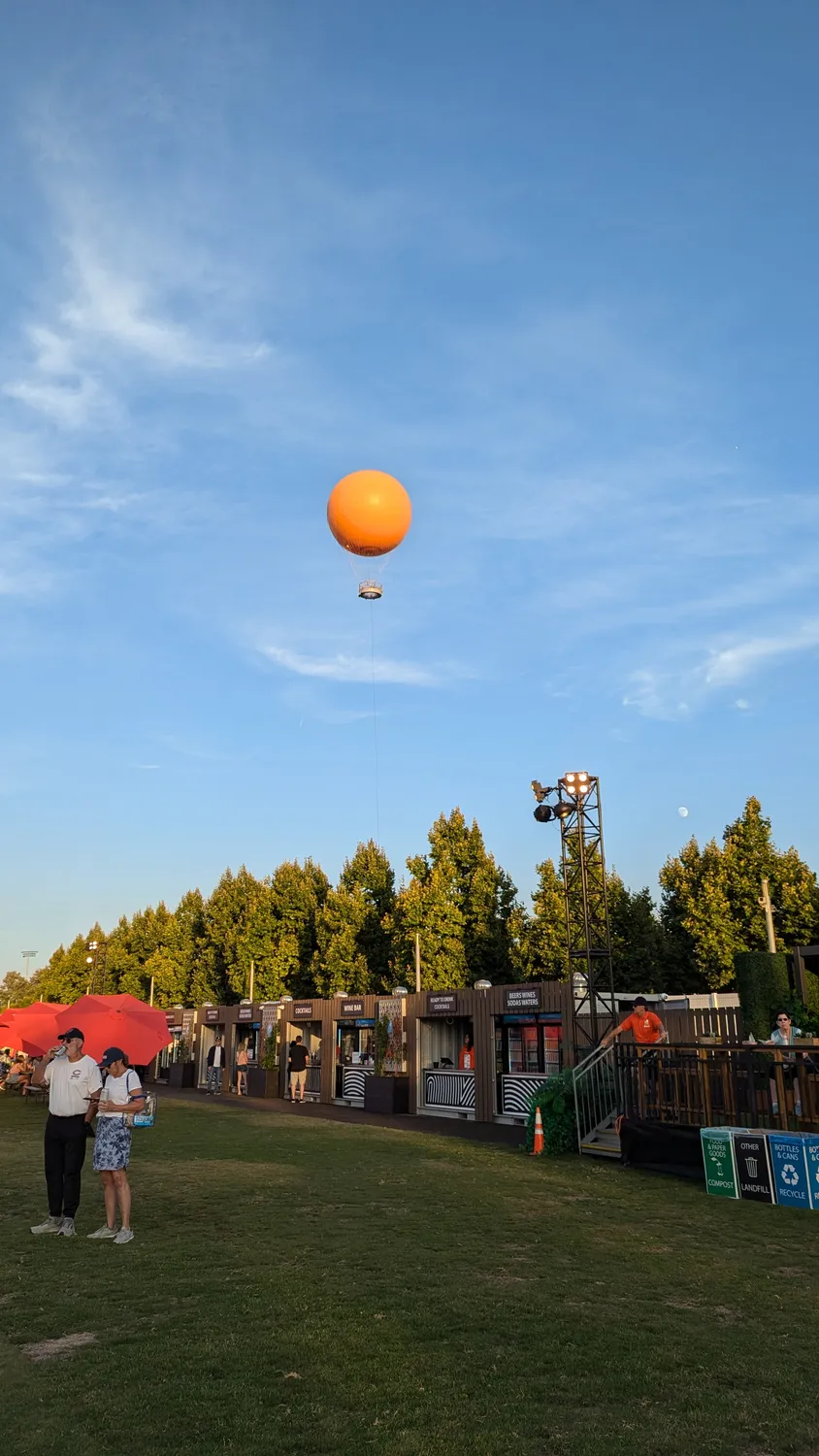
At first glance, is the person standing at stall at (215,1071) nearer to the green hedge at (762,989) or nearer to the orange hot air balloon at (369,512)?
the green hedge at (762,989)

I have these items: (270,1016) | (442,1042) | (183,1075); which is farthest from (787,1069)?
(183,1075)

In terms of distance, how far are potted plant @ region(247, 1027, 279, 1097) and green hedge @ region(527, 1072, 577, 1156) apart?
15.4 meters

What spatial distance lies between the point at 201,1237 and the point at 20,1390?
4005 millimetres

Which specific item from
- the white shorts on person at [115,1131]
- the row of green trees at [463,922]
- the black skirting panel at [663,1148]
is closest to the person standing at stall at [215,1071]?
the row of green trees at [463,922]

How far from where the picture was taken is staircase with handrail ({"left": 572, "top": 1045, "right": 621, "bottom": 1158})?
15109 millimetres

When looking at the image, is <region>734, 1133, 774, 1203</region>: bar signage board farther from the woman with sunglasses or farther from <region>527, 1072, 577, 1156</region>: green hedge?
<region>527, 1072, 577, 1156</region>: green hedge

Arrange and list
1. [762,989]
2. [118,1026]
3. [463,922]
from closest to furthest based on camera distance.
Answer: [762,989]
[118,1026]
[463,922]

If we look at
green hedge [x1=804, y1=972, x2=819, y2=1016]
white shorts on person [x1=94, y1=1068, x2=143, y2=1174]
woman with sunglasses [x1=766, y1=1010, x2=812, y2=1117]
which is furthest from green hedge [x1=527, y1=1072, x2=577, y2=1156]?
white shorts on person [x1=94, y1=1068, x2=143, y2=1174]

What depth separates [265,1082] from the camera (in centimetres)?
2978

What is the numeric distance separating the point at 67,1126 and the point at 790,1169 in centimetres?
765

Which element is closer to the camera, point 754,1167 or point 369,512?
point 754,1167

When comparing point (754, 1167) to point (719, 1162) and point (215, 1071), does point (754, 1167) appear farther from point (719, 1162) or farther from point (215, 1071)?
point (215, 1071)

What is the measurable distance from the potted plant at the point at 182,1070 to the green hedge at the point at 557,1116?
903 inches

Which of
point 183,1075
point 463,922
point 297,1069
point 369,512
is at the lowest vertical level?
point 183,1075
